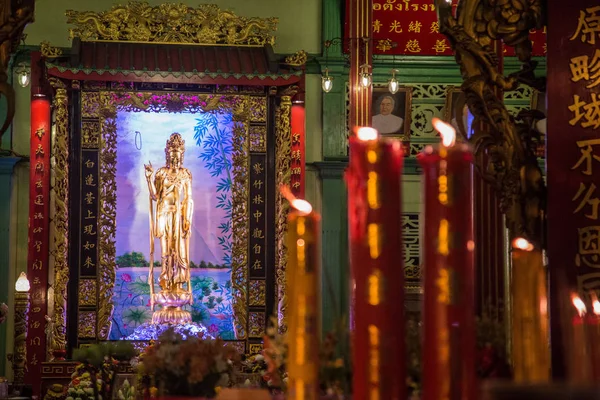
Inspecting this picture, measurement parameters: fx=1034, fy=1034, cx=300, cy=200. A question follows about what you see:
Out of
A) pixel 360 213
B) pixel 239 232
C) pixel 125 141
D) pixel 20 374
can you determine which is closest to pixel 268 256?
pixel 239 232

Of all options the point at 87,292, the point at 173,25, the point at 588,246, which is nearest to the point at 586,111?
the point at 588,246

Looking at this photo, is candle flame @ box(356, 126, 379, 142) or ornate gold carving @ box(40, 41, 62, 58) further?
ornate gold carving @ box(40, 41, 62, 58)

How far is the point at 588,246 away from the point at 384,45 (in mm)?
8179

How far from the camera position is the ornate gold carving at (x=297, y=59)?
1048 centimetres

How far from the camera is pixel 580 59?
308 cm

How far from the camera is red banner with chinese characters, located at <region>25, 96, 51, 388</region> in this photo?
33.8 feet

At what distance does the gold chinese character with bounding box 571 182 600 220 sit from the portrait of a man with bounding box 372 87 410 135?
8001 millimetres

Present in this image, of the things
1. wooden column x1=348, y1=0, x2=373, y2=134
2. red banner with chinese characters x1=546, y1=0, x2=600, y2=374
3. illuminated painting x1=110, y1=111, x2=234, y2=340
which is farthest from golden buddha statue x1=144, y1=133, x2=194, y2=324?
red banner with chinese characters x1=546, y1=0, x2=600, y2=374

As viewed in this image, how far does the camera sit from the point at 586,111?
306 centimetres

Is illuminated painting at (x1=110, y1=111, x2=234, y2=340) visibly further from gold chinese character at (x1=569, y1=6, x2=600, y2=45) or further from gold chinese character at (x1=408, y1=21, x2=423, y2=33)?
gold chinese character at (x1=569, y1=6, x2=600, y2=45)

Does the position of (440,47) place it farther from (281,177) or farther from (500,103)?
(500,103)

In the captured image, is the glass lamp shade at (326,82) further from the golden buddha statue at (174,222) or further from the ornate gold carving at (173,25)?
the golden buddha statue at (174,222)

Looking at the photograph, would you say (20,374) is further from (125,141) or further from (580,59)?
(580,59)

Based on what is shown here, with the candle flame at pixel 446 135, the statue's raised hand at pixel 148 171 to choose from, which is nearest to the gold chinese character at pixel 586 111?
the candle flame at pixel 446 135
